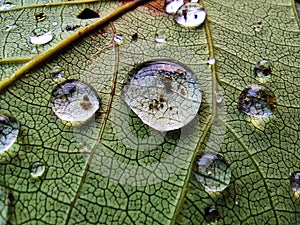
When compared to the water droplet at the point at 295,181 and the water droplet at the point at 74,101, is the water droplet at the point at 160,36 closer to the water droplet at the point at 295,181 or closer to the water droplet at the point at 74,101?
the water droplet at the point at 74,101

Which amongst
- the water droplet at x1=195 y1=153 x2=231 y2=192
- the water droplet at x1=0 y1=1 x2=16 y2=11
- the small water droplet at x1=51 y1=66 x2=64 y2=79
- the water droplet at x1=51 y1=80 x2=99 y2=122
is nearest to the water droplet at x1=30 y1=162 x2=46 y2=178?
the water droplet at x1=51 y1=80 x2=99 y2=122

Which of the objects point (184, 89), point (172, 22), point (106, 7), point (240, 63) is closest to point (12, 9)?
point (106, 7)

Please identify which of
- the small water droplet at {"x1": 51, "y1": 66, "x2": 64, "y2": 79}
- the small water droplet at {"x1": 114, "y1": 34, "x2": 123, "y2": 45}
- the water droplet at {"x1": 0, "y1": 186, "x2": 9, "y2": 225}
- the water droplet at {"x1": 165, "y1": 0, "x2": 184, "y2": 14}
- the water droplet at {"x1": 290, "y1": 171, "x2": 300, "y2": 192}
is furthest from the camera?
the water droplet at {"x1": 165, "y1": 0, "x2": 184, "y2": 14}

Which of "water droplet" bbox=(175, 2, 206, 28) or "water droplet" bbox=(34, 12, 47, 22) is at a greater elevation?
"water droplet" bbox=(175, 2, 206, 28)

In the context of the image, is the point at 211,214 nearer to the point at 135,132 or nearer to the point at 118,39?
the point at 135,132

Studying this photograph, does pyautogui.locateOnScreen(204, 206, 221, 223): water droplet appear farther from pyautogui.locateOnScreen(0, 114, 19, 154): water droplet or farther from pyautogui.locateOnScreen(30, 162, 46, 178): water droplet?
pyautogui.locateOnScreen(0, 114, 19, 154): water droplet

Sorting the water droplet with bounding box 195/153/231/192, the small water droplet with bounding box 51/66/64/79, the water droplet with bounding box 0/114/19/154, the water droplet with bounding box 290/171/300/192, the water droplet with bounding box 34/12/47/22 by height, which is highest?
the water droplet with bounding box 34/12/47/22

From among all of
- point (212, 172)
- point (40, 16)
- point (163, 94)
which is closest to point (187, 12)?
point (163, 94)

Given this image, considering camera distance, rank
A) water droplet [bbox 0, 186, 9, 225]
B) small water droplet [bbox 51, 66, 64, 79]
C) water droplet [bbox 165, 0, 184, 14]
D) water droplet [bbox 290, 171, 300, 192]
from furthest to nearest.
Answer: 1. water droplet [bbox 165, 0, 184, 14]
2. small water droplet [bbox 51, 66, 64, 79]
3. water droplet [bbox 290, 171, 300, 192]
4. water droplet [bbox 0, 186, 9, 225]
